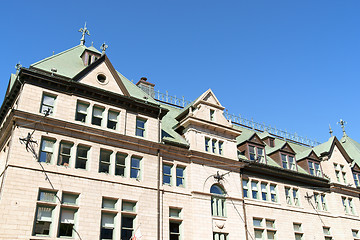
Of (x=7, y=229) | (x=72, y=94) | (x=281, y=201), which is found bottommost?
(x=7, y=229)

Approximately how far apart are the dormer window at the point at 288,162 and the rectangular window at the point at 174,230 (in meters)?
17.4

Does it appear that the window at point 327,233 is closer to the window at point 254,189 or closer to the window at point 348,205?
the window at point 348,205

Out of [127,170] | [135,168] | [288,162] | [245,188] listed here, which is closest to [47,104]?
[127,170]

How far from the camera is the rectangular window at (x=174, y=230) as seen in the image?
30.2 meters

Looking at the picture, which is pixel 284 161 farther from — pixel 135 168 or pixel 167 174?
pixel 135 168

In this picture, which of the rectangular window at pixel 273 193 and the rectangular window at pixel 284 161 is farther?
the rectangular window at pixel 284 161

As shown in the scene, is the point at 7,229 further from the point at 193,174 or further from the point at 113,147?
the point at 193,174

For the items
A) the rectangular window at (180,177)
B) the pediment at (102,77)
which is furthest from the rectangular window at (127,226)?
the pediment at (102,77)

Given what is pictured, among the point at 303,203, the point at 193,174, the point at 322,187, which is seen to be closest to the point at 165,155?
the point at 193,174

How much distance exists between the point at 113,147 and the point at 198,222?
9796 mm

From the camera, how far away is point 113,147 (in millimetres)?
29984

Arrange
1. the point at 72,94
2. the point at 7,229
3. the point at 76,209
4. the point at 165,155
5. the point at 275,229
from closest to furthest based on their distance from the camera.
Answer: the point at 7,229 < the point at 76,209 < the point at 72,94 < the point at 165,155 < the point at 275,229

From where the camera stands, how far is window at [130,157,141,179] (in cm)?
3034

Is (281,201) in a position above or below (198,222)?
above
